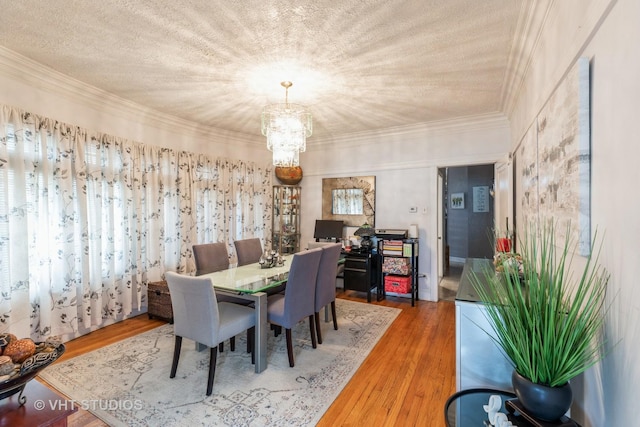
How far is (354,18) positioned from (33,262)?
3.50 m

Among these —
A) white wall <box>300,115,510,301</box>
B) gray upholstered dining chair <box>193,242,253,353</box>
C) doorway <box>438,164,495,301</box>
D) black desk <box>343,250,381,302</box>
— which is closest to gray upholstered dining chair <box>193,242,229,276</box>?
gray upholstered dining chair <box>193,242,253,353</box>

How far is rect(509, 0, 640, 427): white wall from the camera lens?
0.88 meters

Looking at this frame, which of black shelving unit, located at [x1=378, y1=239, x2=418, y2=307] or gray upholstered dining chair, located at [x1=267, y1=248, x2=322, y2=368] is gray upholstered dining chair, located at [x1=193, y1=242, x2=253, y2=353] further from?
black shelving unit, located at [x1=378, y1=239, x2=418, y2=307]

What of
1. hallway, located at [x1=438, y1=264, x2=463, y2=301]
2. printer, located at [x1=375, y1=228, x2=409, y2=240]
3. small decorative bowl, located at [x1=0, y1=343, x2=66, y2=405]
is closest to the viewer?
small decorative bowl, located at [x1=0, y1=343, x2=66, y2=405]

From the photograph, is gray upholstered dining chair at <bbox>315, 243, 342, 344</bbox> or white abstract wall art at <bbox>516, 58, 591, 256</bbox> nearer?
white abstract wall art at <bbox>516, 58, 591, 256</bbox>

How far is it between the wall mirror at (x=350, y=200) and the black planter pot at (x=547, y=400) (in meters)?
3.93

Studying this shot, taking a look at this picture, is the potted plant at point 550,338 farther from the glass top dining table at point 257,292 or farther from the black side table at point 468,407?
the glass top dining table at point 257,292

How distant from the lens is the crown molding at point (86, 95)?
2602 mm

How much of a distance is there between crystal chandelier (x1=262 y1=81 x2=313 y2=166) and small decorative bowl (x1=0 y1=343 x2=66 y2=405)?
2.24 metres

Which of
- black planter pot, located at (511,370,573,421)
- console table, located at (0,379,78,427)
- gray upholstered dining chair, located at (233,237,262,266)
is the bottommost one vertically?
console table, located at (0,379,78,427)

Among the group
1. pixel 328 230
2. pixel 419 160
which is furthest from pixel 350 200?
pixel 419 160

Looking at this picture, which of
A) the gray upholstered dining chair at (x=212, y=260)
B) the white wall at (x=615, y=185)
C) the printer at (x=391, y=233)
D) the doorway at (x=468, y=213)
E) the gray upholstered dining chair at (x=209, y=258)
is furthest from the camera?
the doorway at (x=468, y=213)

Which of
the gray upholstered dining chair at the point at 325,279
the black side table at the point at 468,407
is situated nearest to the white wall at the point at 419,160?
the gray upholstered dining chair at the point at 325,279

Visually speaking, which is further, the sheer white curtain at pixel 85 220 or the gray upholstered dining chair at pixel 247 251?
the gray upholstered dining chair at pixel 247 251
